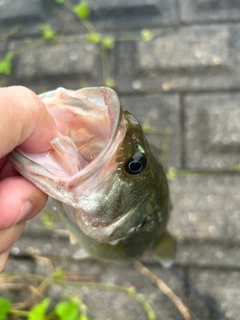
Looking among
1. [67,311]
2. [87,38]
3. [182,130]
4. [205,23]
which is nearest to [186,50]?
[205,23]

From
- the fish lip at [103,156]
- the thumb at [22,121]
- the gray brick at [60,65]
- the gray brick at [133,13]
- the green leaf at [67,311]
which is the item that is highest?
the thumb at [22,121]

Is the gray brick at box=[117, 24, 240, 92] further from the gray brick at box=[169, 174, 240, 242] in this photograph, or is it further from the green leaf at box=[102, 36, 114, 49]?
the gray brick at box=[169, 174, 240, 242]

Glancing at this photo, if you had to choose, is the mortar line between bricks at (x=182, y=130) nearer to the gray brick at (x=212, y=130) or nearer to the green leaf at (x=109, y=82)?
the gray brick at (x=212, y=130)

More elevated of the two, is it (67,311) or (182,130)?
(182,130)

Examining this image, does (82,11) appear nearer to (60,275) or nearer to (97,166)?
(60,275)

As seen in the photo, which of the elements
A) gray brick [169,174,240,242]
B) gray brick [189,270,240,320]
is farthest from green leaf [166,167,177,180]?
gray brick [189,270,240,320]

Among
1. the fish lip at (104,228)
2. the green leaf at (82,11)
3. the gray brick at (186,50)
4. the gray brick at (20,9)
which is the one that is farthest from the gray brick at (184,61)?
the fish lip at (104,228)

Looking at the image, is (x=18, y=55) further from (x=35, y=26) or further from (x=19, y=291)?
(x=19, y=291)
